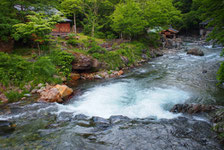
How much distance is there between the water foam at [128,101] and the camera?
8.07 m

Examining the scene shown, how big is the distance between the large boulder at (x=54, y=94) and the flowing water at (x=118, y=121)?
2.21 feet

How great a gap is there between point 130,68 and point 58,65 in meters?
8.97

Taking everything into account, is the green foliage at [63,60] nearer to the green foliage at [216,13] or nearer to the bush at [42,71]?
the bush at [42,71]

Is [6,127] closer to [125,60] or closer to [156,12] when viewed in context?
[125,60]

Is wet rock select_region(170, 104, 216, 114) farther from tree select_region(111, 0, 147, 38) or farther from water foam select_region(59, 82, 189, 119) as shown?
tree select_region(111, 0, 147, 38)

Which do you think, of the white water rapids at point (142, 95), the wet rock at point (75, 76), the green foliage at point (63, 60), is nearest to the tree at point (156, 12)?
the white water rapids at point (142, 95)

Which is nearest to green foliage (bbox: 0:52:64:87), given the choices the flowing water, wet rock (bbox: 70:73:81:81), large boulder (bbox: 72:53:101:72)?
wet rock (bbox: 70:73:81:81)

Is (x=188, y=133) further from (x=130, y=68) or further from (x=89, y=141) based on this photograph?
(x=130, y=68)

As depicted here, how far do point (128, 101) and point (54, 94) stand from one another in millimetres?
4991

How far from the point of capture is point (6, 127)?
21.0ft

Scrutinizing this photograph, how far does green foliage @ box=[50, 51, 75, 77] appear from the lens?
13.6 m

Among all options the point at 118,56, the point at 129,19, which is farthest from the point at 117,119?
the point at 129,19

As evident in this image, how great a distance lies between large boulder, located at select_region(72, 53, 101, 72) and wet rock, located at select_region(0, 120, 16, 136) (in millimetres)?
8410

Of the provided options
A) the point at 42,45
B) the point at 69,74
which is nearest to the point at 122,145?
the point at 69,74
